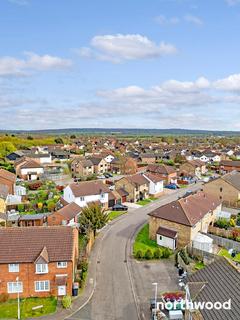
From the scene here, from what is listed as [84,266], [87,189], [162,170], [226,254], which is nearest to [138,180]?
[87,189]

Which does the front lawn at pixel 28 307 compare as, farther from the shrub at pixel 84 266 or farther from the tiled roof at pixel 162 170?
the tiled roof at pixel 162 170

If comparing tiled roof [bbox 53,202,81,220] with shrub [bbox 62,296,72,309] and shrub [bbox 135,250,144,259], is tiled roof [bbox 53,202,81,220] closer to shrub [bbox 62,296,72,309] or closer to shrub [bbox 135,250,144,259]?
shrub [bbox 135,250,144,259]

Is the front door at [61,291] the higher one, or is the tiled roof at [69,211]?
the tiled roof at [69,211]

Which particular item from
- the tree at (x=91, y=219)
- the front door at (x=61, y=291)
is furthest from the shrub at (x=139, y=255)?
the front door at (x=61, y=291)

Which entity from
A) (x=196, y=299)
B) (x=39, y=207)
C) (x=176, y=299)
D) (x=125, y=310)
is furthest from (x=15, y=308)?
(x=39, y=207)

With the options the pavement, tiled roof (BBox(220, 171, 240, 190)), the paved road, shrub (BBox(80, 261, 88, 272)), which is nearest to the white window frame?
the pavement

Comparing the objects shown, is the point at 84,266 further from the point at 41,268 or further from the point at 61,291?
the point at 41,268
